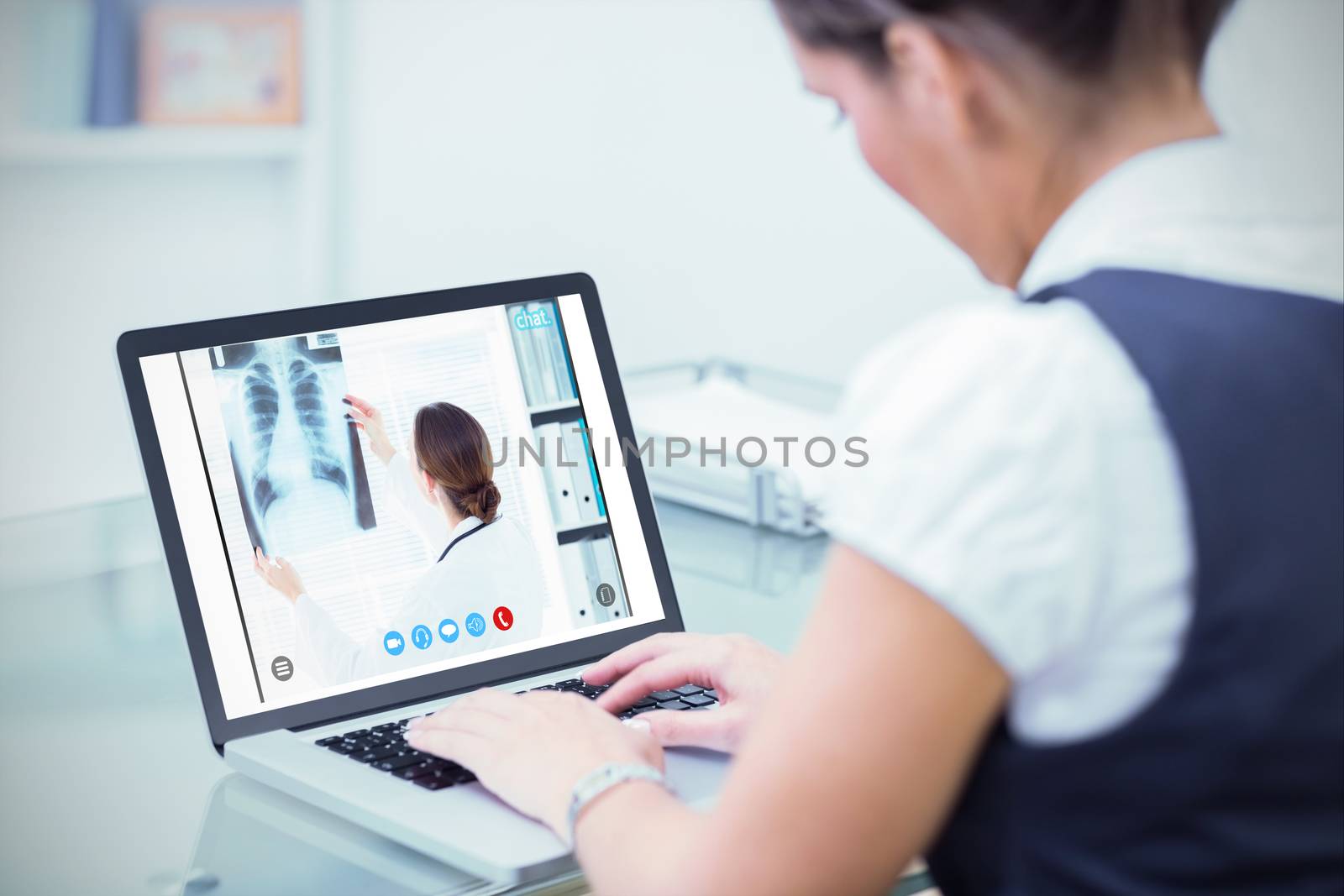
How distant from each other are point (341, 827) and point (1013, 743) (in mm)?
431

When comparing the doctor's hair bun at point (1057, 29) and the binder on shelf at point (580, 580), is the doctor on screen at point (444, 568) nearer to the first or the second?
the binder on shelf at point (580, 580)

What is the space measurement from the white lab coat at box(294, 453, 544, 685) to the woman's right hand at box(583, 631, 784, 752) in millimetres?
91

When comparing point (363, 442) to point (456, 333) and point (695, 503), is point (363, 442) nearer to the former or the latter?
point (456, 333)

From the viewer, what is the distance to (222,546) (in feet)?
2.87

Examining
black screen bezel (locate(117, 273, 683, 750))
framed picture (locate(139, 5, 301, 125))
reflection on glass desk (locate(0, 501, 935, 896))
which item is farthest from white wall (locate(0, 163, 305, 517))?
black screen bezel (locate(117, 273, 683, 750))

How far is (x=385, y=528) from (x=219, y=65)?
1.17 m

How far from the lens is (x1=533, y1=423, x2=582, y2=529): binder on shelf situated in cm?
98

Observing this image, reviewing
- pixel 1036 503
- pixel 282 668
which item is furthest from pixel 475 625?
pixel 1036 503

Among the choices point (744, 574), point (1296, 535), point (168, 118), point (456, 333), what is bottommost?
point (744, 574)

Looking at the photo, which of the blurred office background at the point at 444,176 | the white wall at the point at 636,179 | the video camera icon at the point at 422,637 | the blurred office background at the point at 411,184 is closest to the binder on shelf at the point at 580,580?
the video camera icon at the point at 422,637

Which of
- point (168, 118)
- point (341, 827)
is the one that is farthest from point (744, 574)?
point (168, 118)

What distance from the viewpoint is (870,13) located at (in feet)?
1.76

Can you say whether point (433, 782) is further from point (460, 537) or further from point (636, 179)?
point (636, 179)

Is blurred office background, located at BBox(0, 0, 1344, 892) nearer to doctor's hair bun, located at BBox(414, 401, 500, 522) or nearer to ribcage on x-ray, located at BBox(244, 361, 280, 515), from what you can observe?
doctor's hair bun, located at BBox(414, 401, 500, 522)
